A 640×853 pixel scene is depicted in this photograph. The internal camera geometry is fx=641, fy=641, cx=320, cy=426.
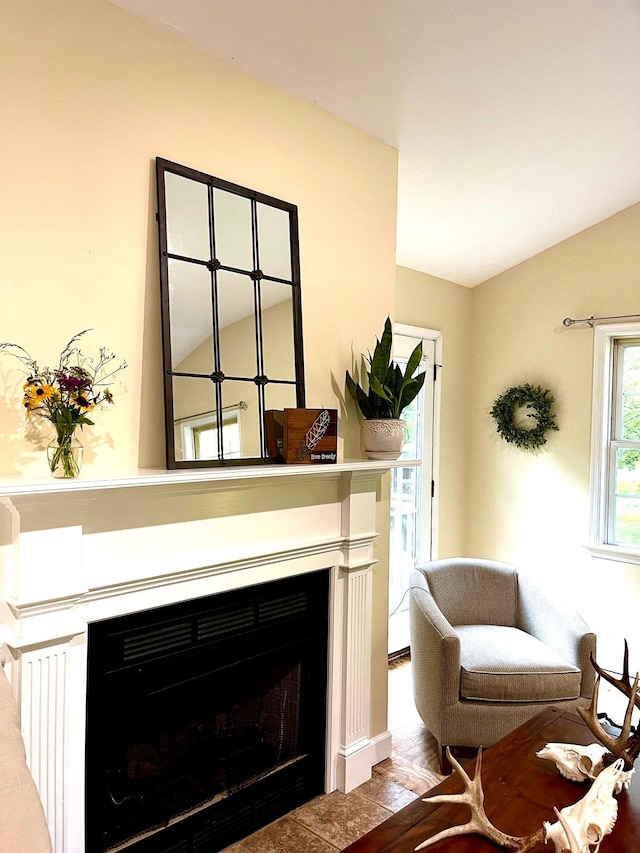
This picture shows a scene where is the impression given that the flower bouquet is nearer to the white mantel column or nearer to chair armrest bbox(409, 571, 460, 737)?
the white mantel column

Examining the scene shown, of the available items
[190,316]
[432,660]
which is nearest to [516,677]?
[432,660]

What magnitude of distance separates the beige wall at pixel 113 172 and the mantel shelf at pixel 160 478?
0.46 ft

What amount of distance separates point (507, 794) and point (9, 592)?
1372 millimetres

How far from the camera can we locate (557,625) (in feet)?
9.75

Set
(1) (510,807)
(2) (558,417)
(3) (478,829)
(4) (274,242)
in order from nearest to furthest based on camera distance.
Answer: (3) (478,829) → (1) (510,807) → (4) (274,242) → (2) (558,417)

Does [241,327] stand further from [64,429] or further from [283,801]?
[283,801]

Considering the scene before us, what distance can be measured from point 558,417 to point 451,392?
2.26 feet

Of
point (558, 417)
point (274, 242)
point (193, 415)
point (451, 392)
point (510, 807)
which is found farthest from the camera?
point (451, 392)

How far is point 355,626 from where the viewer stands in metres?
2.54

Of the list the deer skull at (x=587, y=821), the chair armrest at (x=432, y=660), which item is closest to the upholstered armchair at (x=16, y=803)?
the deer skull at (x=587, y=821)

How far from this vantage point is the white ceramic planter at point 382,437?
2.47 metres

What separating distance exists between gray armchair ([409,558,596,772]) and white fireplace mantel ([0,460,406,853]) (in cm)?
32

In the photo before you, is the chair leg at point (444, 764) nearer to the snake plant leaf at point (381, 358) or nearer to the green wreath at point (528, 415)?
the snake plant leaf at point (381, 358)

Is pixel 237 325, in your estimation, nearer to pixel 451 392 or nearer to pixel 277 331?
pixel 277 331
